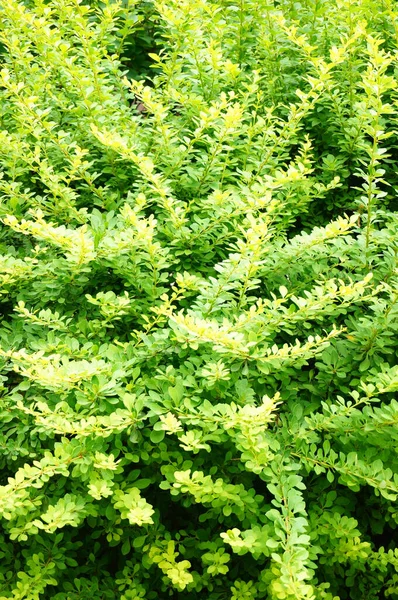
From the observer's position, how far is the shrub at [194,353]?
2.09 meters

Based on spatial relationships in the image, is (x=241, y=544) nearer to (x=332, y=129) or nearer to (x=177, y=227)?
(x=177, y=227)

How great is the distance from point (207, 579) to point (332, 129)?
6.31 feet

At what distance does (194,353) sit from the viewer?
2.34 meters

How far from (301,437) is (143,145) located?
1411mm

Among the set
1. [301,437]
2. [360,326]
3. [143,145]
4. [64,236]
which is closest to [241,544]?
[301,437]

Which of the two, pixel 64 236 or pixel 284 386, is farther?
pixel 284 386

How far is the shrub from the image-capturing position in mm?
2090

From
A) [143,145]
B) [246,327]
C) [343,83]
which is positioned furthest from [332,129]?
[246,327]

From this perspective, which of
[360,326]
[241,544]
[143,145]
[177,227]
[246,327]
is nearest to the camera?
[241,544]

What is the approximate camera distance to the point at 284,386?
2455 millimetres

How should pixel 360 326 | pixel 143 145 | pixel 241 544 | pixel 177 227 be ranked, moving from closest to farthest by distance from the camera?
pixel 241 544
pixel 360 326
pixel 177 227
pixel 143 145

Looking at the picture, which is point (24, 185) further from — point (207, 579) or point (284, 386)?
point (207, 579)

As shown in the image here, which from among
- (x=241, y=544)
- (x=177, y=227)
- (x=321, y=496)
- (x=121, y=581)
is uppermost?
(x=177, y=227)

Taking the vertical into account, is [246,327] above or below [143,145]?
below
